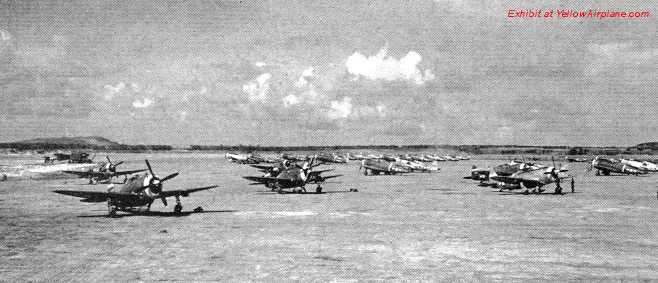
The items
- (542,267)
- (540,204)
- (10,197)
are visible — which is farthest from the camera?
(10,197)

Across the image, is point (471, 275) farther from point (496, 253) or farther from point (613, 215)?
point (613, 215)

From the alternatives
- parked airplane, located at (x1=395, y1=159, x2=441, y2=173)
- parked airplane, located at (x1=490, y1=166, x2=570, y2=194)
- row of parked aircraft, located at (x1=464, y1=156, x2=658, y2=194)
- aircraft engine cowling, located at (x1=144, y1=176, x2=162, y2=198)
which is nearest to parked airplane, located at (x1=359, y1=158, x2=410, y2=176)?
parked airplane, located at (x1=395, y1=159, x2=441, y2=173)

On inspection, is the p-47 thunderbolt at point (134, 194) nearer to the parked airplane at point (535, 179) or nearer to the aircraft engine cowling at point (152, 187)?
the aircraft engine cowling at point (152, 187)

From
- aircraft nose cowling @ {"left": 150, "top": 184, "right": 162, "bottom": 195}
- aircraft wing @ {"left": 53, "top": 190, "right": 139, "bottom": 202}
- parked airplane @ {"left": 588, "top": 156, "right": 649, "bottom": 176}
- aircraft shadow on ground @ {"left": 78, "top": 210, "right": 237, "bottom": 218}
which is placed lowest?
aircraft shadow on ground @ {"left": 78, "top": 210, "right": 237, "bottom": 218}

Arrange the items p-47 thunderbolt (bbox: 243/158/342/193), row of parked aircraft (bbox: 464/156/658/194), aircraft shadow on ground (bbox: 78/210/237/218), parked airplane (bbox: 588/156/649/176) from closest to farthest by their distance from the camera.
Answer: aircraft shadow on ground (bbox: 78/210/237/218), p-47 thunderbolt (bbox: 243/158/342/193), row of parked aircraft (bbox: 464/156/658/194), parked airplane (bbox: 588/156/649/176)

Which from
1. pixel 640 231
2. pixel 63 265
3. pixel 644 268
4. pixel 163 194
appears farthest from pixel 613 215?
pixel 63 265

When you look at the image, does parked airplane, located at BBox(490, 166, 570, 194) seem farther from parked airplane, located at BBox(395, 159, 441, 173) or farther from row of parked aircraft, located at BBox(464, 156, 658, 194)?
parked airplane, located at BBox(395, 159, 441, 173)

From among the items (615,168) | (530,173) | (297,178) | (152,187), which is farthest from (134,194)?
(615,168)

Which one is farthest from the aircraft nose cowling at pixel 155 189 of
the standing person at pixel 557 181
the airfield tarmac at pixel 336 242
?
the standing person at pixel 557 181

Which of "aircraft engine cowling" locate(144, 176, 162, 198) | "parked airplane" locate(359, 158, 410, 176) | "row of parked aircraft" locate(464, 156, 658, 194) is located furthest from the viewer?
"parked airplane" locate(359, 158, 410, 176)
